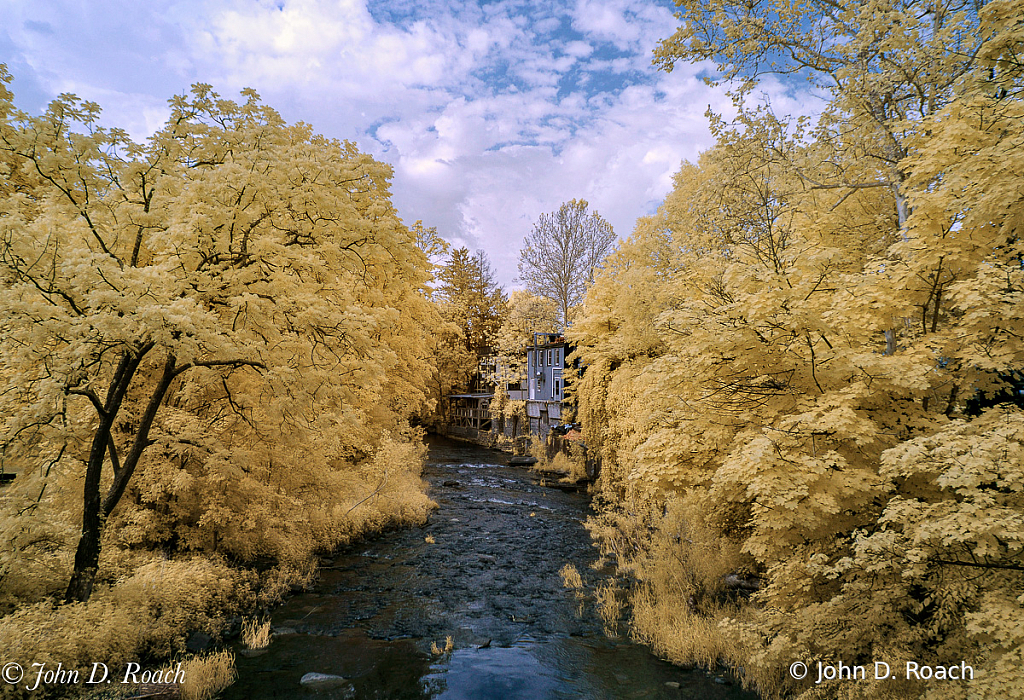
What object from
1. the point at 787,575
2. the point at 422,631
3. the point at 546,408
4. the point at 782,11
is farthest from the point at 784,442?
the point at 546,408

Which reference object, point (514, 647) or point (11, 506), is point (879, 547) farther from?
point (11, 506)

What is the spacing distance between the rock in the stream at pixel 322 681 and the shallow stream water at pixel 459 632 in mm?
56

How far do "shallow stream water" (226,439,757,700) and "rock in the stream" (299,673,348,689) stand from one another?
0.06 m

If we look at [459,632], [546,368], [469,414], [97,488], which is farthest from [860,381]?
[469,414]

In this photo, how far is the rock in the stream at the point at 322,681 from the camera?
800cm

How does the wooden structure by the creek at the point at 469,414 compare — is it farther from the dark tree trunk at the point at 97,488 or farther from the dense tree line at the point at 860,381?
the dark tree trunk at the point at 97,488

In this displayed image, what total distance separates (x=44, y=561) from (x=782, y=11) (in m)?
17.7

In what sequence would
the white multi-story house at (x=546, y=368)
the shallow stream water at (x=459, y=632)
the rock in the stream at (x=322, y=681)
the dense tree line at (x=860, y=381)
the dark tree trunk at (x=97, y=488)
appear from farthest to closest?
1. the white multi-story house at (x=546, y=368)
2. the dark tree trunk at (x=97, y=488)
3. the shallow stream water at (x=459, y=632)
4. the rock in the stream at (x=322, y=681)
5. the dense tree line at (x=860, y=381)

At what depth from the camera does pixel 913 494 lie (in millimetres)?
6848

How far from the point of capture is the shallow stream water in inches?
320

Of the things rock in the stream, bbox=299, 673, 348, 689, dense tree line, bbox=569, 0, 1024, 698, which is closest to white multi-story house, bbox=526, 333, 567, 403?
dense tree line, bbox=569, 0, 1024, 698

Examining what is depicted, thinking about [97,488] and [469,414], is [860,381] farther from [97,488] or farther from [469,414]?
[469,414]

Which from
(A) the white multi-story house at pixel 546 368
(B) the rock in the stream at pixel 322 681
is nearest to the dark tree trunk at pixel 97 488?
(B) the rock in the stream at pixel 322 681

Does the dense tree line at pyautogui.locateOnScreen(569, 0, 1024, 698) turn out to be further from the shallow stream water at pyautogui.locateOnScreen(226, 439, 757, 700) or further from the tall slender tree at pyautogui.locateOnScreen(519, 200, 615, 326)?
the tall slender tree at pyautogui.locateOnScreen(519, 200, 615, 326)
